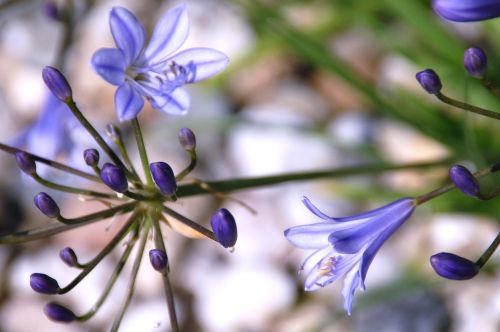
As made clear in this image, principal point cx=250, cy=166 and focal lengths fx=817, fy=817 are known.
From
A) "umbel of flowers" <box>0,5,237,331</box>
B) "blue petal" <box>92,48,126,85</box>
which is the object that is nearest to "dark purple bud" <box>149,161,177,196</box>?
"umbel of flowers" <box>0,5,237,331</box>

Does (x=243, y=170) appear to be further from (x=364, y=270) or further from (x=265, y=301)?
(x=364, y=270)

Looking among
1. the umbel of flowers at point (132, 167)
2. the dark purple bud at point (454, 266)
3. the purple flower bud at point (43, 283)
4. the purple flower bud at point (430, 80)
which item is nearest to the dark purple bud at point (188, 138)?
the umbel of flowers at point (132, 167)

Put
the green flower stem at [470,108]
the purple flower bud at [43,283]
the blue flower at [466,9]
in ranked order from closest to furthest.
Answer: the blue flower at [466,9]
the green flower stem at [470,108]
the purple flower bud at [43,283]

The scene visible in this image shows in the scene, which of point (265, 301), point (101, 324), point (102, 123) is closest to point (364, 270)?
point (265, 301)

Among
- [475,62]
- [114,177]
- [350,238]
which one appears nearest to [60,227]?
[114,177]

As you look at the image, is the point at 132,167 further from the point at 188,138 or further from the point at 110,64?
the point at 110,64

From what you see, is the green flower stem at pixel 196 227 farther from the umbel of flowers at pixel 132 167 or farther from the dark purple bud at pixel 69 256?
the dark purple bud at pixel 69 256
